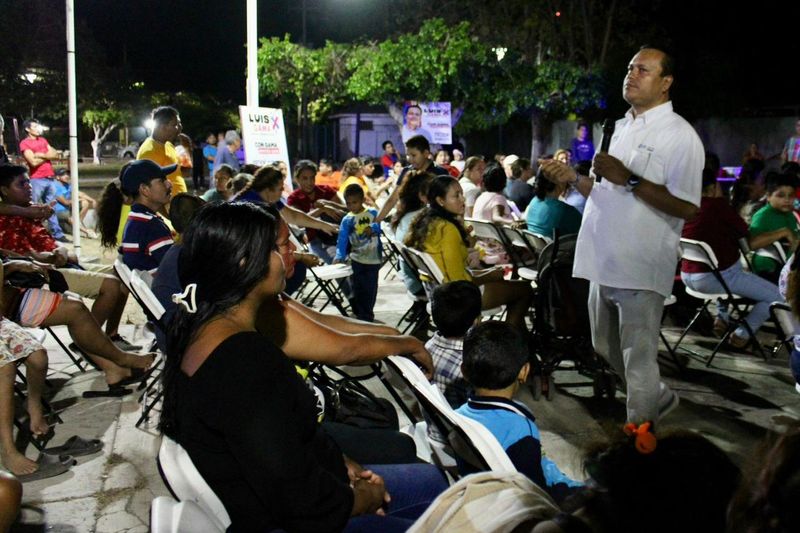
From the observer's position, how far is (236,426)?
1.93 meters

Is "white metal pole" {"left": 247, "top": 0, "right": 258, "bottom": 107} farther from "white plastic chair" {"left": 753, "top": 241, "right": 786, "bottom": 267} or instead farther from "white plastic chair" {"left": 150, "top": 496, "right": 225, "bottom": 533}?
"white plastic chair" {"left": 150, "top": 496, "right": 225, "bottom": 533}

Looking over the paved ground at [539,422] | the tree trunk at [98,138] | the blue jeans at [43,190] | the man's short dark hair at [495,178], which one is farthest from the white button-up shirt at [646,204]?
the tree trunk at [98,138]

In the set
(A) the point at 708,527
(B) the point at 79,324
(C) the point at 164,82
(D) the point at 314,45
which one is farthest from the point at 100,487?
(C) the point at 164,82

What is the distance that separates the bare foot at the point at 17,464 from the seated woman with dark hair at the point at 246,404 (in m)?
2.28

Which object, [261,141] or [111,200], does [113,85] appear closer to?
[261,141]

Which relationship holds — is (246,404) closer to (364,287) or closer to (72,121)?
(364,287)

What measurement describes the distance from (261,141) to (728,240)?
19.1ft

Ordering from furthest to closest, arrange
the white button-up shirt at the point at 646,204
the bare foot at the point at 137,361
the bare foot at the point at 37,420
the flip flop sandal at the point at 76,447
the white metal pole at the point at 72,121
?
the white metal pole at the point at 72,121
the bare foot at the point at 137,361
the bare foot at the point at 37,420
the flip flop sandal at the point at 76,447
the white button-up shirt at the point at 646,204

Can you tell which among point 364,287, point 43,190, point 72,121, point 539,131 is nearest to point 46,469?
point 364,287

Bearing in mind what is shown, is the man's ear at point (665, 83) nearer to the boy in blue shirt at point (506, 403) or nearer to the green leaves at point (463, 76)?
the boy in blue shirt at point (506, 403)

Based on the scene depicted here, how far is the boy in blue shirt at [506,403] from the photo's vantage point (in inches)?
105

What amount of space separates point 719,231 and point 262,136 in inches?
226

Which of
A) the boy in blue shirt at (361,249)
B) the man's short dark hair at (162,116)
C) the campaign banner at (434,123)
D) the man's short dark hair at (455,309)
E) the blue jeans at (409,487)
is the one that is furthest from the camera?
the campaign banner at (434,123)

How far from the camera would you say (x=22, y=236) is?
20.1 feet
